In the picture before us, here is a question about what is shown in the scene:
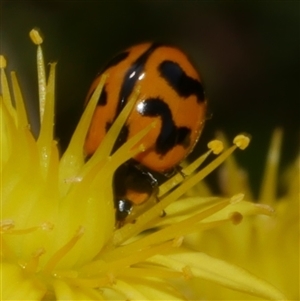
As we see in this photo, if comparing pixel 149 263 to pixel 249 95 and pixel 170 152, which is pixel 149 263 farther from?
pixel 249 95

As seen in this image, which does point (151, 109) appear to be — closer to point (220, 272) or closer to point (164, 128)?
point (164, 128)

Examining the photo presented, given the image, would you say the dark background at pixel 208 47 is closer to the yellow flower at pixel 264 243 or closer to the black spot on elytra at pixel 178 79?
the yellow flower at pixel 264 243

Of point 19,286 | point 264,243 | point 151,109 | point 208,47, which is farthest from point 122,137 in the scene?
point 208,47

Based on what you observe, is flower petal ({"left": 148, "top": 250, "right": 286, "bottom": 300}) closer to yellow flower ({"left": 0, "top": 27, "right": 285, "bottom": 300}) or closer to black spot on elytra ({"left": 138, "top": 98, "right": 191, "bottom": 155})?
yellow flower ({"left": 0, "top": 27, "right": 285, "bottom": 300})

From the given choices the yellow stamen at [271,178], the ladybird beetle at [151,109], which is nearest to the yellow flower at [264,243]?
the yellow stamen at [271,178]

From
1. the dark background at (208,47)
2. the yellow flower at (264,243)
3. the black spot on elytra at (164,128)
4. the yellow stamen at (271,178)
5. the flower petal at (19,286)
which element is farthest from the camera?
the dark background at (208,47)

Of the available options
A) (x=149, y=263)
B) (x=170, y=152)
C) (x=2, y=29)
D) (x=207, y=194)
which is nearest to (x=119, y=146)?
(x=170, y=152)
